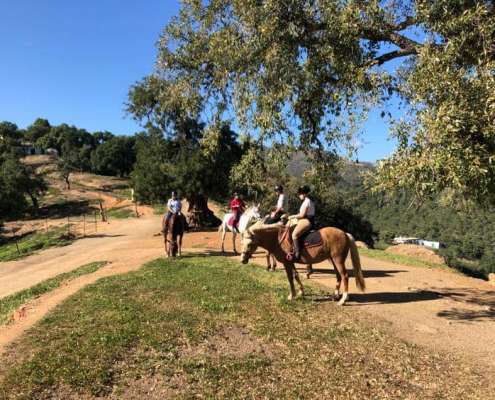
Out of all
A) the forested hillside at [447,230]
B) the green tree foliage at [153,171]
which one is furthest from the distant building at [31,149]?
the green tree foliage at [153,171]

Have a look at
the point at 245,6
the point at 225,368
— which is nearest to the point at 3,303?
the point at 225,368

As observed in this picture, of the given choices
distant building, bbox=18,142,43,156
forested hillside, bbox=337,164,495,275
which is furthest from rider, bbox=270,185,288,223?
distant building, bbox=18,142,43,156

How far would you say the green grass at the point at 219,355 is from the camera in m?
5.99

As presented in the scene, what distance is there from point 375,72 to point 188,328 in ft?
24.1

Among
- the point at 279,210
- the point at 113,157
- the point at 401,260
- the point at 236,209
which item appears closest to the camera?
the point at 279,210

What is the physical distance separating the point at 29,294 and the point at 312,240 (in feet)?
31.1

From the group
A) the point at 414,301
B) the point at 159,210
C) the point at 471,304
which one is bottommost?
the point at 471,304

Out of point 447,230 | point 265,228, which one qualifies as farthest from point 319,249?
point 447,230

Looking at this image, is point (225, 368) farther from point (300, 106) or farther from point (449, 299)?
point (449, 299)

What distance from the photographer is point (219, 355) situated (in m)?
7.10

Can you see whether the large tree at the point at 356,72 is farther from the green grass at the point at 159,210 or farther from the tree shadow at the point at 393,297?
the green grass at the point at 159,210

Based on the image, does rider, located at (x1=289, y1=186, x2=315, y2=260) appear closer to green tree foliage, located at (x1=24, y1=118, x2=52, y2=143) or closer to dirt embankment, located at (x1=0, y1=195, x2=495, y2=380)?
dirt embankment, located at (x1=0, y1=195, x2=495, y2=380)

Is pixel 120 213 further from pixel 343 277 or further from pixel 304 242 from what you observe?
pixel 343 277

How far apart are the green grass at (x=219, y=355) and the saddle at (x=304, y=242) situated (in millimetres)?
1310
